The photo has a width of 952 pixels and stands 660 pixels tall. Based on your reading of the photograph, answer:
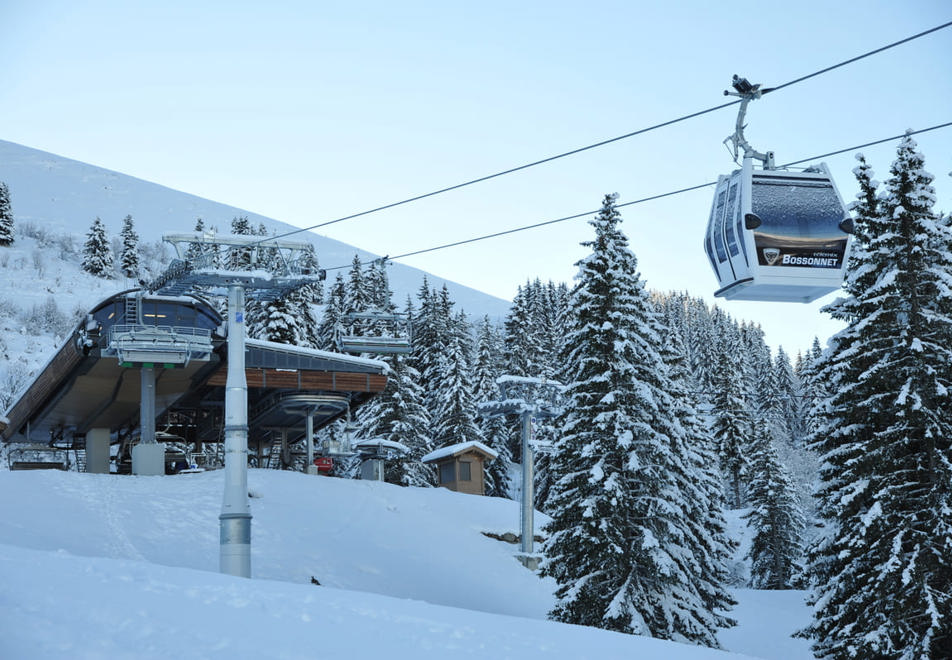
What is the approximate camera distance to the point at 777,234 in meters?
14.2

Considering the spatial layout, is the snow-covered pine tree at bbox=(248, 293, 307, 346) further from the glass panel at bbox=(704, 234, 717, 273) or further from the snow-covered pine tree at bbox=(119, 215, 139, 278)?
the snow-covered pine tree at bbox=(119, 215, 139, 278)

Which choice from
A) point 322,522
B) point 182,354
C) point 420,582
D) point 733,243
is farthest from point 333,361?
point 733,243

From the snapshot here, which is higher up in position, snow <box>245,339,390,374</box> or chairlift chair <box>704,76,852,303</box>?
snow <box>245,339,390,374</box>

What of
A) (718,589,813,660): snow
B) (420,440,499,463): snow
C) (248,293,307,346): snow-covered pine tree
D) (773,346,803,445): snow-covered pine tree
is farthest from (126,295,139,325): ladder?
(773,346,803,445): snow-covered pine tree

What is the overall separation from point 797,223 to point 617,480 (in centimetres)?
1312

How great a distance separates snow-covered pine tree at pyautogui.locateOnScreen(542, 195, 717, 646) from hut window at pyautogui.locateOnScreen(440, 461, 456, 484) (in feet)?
Answer: 85.5

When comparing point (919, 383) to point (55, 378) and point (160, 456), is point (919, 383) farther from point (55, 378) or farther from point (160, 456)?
point (55, 378)

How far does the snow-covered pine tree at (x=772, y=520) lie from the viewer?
187ft

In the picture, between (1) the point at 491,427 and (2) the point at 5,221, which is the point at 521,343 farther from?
(2) the point at 5,221

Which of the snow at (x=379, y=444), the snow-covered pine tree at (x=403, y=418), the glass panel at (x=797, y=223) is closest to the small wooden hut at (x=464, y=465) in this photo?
the snow at (x=379, y=444)

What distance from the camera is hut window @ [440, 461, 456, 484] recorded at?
5348 centimetres

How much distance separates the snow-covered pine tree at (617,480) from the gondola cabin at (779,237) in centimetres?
1173

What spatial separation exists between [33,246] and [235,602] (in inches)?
5211

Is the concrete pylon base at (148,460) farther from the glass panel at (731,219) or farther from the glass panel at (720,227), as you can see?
the glass panel at (731,219)
